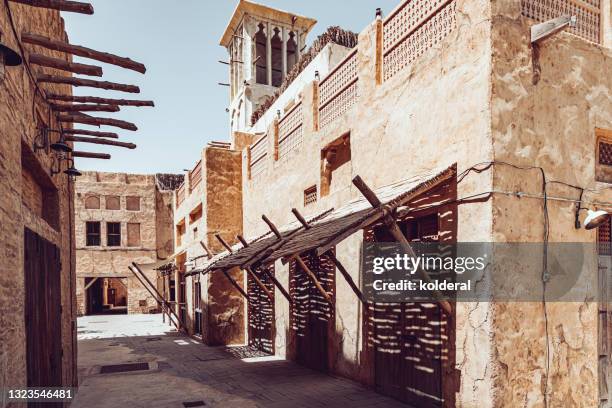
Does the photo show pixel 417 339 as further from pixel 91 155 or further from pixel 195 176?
pixel 195 176

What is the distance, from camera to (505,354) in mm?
4984

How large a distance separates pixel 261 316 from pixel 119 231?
57.4ft

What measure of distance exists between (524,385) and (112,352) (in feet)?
39.5

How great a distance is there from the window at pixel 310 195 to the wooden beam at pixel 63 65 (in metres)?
5.37

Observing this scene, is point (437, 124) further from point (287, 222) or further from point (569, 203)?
point (287, 222)

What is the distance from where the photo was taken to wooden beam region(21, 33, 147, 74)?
5.14 meters

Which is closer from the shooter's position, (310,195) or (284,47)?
(310,195)

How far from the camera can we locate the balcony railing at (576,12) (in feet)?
18.6

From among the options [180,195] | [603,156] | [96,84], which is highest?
[96,84]

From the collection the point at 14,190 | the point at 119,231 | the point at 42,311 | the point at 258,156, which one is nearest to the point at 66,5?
the point at 14,190

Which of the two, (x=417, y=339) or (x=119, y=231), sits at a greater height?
(x=119, y=231)

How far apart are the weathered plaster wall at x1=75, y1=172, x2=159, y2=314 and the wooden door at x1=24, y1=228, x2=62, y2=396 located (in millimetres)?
19325

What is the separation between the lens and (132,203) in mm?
27344

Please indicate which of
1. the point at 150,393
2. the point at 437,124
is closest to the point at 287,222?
the point at 150,393
